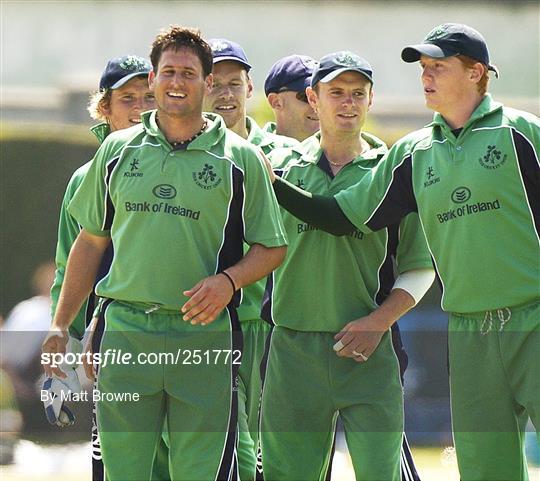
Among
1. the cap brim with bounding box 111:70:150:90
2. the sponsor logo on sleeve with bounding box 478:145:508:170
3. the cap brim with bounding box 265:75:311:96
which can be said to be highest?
the cap brim with bounding box 265:75:311:96

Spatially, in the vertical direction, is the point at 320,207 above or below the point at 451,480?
above

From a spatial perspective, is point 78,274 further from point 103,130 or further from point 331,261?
point 103,130

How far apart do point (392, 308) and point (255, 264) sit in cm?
87

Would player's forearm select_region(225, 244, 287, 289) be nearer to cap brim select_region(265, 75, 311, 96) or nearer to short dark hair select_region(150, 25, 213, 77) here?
short dark hair select_region(150, 25, 213, 77)

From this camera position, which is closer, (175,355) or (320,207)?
(175,355)

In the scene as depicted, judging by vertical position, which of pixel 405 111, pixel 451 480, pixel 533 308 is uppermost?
pixel 405 111

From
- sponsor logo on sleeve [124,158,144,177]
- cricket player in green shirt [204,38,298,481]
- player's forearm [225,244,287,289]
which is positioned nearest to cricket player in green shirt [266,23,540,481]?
player's forearm [225,244,287,289]

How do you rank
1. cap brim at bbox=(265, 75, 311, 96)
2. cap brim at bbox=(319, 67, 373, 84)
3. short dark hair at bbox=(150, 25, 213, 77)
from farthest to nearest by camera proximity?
1. cap brim at bbox=(265, 75, 311, 96)
2. cap brim at bbox=(319, 67, 373, 84)
3. short dark hair at bbox=(150, 25, 213, 77)

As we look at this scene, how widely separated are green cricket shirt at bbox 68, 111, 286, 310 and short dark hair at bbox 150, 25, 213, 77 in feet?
0.83

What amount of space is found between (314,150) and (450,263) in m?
0.95

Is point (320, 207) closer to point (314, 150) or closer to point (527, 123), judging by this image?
point (314, 150)

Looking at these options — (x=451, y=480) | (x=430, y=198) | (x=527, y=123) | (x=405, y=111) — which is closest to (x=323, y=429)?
(x=430, y=198)

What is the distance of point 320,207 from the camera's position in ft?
19.1

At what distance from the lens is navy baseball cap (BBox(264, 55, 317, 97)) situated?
7500mm
